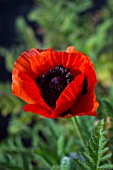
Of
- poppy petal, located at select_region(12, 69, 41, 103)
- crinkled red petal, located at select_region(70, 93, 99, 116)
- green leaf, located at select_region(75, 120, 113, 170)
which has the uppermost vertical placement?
poppy petal, located at select_region(12, 69, 41, 103)

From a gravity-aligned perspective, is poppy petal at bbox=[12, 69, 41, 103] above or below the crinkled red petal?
above

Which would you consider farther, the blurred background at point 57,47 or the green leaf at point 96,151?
the blurred background at point 57,47

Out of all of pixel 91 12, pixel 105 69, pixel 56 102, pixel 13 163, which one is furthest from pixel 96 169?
pixel 91 12

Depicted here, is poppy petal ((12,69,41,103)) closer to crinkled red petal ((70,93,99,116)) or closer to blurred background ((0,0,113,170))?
crinkled red petal ((70,93,99,116))

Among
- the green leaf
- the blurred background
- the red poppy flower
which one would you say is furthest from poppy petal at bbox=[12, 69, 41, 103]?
the blurred background

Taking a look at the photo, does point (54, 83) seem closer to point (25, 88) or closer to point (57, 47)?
point (25, 88)

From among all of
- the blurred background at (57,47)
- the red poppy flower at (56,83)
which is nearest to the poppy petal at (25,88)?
the red poppy flower at (56,83)

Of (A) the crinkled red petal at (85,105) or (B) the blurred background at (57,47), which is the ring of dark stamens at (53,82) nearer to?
(A) the crinkled red petal at (85,105)

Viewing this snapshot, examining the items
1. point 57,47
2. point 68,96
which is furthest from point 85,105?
point 57,47

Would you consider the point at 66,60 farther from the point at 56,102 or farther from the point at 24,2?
the point at 24,2
